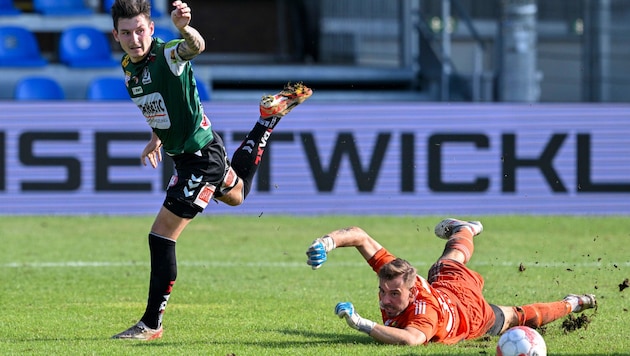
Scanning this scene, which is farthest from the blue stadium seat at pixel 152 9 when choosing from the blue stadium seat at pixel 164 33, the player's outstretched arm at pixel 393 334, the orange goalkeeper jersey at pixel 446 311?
the player's outstretched arm at pixel 393 334

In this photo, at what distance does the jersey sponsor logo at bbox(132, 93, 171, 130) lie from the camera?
21.7 feet

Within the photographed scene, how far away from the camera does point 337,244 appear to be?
6.51 m

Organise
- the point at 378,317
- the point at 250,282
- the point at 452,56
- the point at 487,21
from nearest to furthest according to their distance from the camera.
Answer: the point at 378,317, the point at 250,282, the point at 452,56, the point at 487,21

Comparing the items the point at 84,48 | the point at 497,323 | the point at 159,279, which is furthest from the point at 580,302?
the point at 84,48

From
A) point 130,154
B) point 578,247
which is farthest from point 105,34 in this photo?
point 578,247

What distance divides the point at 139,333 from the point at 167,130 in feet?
4.18

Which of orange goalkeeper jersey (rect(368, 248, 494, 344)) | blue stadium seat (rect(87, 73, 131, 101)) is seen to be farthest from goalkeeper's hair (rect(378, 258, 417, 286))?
blue stadium seat (rect(87, 73, 131, 101))

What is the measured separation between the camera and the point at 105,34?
20875 mm

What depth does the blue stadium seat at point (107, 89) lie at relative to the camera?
18.5 meters

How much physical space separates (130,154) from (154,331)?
8.21 metres

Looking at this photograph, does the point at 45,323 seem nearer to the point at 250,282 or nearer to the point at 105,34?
the point at 250,282

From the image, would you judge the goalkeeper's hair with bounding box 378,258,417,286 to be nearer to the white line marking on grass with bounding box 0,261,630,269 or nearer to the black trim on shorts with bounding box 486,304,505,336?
the black trim on shorts with bounding box 486,304,505,336

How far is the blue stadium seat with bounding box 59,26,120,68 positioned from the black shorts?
519 inches

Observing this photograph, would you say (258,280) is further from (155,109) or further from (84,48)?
(84,48)
